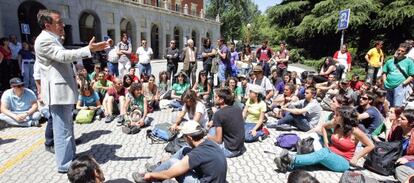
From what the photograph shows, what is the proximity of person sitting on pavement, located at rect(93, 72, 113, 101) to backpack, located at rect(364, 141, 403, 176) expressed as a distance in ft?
22.0

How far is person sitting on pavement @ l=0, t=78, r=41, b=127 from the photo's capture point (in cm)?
645

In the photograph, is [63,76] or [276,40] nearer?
[63,76]

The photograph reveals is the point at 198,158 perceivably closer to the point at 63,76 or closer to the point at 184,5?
the point at 63,76

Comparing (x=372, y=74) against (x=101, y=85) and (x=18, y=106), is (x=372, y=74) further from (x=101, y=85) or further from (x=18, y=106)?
(x=18, y=106)

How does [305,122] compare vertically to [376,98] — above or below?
below

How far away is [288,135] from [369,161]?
1448 millimetres

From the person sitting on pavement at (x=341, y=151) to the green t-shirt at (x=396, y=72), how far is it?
3.07 meters

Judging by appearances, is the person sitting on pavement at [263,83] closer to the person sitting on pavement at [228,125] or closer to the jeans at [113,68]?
the person sitting on pavement at [228,125]

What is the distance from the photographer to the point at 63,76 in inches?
150

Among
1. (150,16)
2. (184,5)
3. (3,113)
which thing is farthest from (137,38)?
(3,113)

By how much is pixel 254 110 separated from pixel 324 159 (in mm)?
1973

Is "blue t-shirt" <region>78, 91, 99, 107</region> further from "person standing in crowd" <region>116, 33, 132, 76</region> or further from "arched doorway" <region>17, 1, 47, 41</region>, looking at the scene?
"arched doorway" <region>17, 1, 47, 41</region>

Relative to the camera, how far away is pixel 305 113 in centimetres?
639

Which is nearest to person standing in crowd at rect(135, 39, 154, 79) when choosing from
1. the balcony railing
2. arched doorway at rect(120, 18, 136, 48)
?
the balcony railing
